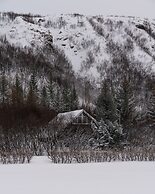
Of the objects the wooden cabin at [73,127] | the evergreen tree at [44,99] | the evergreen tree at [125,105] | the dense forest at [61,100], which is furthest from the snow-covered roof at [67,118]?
the evergreen tree at [44,99]

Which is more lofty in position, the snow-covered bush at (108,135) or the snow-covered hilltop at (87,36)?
the snow-covered hilltop at (87,36)

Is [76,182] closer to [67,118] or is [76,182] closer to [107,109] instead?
[107,109]

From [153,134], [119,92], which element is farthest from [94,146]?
[119,92]

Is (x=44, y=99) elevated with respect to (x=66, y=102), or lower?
elevated

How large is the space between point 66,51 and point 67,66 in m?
16.6

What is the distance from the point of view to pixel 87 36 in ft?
513

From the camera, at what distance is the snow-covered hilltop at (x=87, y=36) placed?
137 metres

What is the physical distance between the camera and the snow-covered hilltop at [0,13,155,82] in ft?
449

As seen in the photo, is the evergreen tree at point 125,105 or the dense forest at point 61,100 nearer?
the dense forest at point 61,100

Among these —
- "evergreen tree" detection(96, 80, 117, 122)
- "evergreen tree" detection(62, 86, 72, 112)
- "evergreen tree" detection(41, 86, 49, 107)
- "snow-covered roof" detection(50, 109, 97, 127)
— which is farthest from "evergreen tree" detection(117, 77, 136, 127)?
"evergreen tree" detection(41, 86, 49, 107)

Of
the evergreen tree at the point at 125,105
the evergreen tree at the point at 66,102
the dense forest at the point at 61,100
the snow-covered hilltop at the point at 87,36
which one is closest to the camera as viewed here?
the dense forest at the point at 61,100

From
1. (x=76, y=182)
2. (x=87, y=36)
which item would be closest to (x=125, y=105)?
(x=76, y=182)

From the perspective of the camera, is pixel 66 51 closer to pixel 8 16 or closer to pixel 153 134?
pixel 8 16

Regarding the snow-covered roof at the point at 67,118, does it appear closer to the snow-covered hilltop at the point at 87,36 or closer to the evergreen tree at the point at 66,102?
the evergreen tree at the point at 66,102
